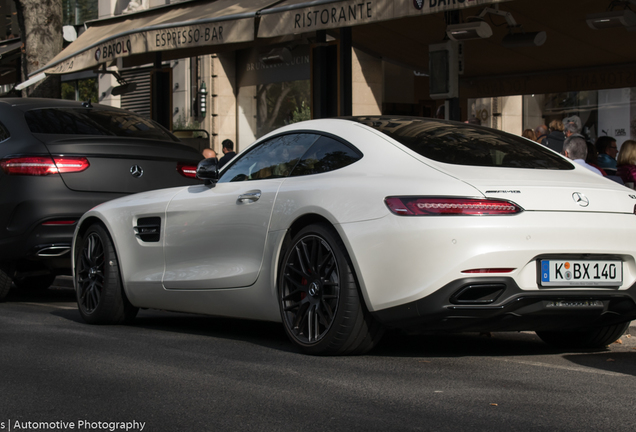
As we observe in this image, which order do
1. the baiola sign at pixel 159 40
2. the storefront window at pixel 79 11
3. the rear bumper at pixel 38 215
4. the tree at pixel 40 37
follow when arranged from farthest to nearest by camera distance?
the storefront window at pixel 79 11, the tree at pixel 40 37, the baiola sign at pixel 159 40, the rear bumper at pixel 38 215

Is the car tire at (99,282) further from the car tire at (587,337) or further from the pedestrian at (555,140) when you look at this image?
the pedestrian at (555,140)

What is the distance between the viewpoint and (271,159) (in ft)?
20.6

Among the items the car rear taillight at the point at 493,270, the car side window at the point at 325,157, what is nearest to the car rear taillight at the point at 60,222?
the car side window at the point at 325,157

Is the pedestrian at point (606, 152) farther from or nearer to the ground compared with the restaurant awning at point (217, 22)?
nearer to the ground

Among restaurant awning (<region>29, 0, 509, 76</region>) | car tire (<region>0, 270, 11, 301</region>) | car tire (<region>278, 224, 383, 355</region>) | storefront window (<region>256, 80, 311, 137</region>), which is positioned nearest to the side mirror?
car tire (<region>278, 224, 383, 355</region>)

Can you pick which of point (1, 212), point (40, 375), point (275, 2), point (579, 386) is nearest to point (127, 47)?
point (275, 2)

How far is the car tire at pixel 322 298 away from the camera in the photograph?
5281 millimetres

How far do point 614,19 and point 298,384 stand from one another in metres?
6.99

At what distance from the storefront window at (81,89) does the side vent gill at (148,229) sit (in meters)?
20.0

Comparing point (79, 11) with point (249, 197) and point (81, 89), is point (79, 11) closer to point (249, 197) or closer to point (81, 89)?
point (81, 89)

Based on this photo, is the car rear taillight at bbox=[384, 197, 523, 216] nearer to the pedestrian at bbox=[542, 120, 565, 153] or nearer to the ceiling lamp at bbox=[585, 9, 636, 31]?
the ceiling lamp at bbox=[585, 9, 636, 31]

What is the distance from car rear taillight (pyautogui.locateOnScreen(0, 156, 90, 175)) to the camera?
820 cm

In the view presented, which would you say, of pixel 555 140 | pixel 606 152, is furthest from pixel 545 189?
pixel 555 140

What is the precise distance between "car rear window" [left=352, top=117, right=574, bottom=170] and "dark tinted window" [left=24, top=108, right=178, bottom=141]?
11.4 feet
